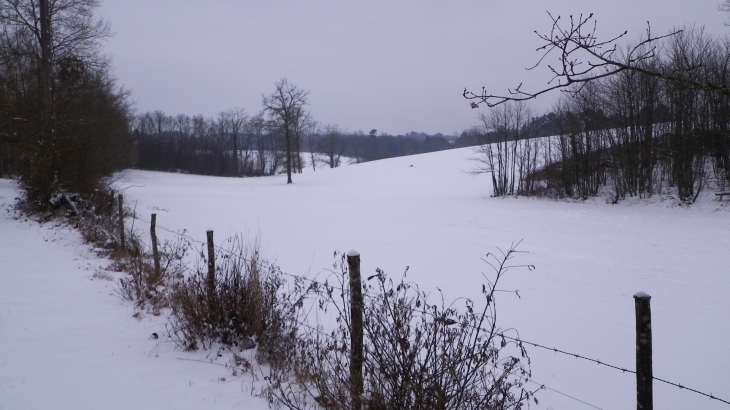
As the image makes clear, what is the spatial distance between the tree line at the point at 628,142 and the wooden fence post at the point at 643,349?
1879 cm

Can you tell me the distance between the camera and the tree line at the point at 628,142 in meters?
21.5

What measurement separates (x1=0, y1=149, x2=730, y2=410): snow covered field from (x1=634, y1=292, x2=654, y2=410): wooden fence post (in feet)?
7.78

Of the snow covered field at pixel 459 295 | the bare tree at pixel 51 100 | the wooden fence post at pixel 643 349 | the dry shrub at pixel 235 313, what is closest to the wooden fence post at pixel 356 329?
the snow covered field at pixel 459 295

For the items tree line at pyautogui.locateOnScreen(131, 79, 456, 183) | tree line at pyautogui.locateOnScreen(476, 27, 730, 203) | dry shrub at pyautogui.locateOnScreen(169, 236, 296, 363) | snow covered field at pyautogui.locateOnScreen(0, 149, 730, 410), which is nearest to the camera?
snow covered field at pyautogui.locateOnScreen(0, 149, 730, 410)

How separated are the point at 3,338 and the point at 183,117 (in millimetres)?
109814

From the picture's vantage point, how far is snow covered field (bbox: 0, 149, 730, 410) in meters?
4.54

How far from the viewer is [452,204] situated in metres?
28.5

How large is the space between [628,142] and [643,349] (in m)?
26.0

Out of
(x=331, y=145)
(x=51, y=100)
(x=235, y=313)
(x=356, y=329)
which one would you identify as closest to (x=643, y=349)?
(x=356, y=329)

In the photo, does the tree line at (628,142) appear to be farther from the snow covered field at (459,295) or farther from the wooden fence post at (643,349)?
the wooden fence post at (643,349)

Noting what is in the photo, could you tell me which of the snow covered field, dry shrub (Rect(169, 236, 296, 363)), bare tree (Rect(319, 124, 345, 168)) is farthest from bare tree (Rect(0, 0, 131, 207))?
bare tree (Rect(319, 124, 345, 168))

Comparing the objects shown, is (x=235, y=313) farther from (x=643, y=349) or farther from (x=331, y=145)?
(x=331, y=145)

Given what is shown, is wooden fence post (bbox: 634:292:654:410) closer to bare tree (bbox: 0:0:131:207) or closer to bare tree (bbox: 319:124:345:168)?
bare tree (bbox: 0:0:131:207)

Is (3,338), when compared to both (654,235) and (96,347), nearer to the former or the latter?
(96,347)
